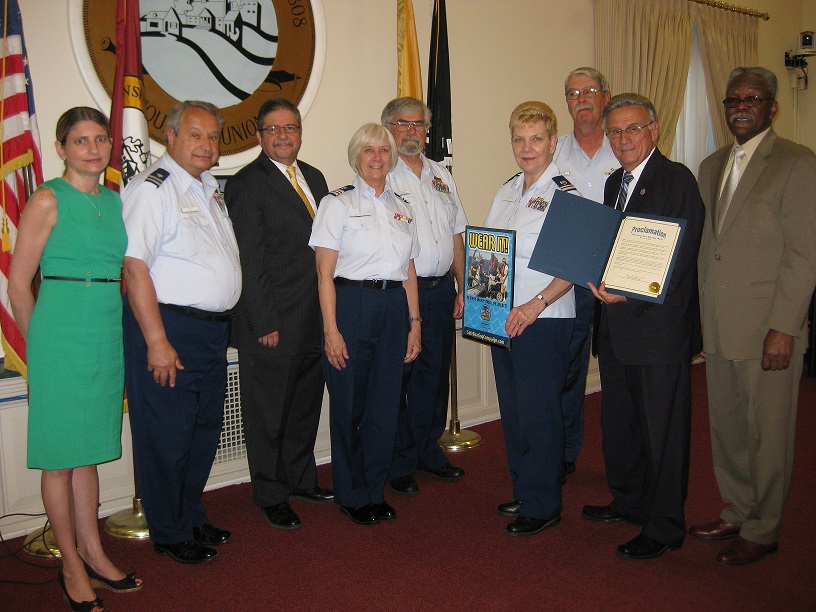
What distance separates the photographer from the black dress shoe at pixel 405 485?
11.0 ft

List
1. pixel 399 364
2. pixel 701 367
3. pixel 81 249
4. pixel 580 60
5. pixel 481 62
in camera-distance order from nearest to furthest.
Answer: pixel 81 249
pixel 399 364
pixel 481 62
pixel 580 60
pixel 701 367

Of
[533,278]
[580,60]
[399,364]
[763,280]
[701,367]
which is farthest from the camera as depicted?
[701,367]

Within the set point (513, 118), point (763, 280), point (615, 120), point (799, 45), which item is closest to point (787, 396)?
point (763, 280)

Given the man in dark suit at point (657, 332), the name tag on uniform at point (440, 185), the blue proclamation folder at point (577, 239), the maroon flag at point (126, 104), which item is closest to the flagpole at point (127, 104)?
the maroon flag at point (126, 104)

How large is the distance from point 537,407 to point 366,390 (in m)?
0.73

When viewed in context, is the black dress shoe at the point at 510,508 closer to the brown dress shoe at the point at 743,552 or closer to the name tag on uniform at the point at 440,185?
the brown dress shoe at the point at 743,552

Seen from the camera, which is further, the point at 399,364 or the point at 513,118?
the point at 399,364

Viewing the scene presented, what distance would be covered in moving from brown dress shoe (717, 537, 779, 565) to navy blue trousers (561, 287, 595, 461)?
1.01 metres

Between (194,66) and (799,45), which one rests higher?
(799,45)

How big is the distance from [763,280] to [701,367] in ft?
12.8

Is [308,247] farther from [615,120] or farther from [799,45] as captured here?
[799,45]

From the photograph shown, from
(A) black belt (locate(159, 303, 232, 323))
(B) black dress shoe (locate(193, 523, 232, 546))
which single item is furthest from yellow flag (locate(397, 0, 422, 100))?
(B) black dress shoe (locate(193, 523, 232, 546))

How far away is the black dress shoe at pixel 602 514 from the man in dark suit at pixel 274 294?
126 cm

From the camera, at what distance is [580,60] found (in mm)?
5211
